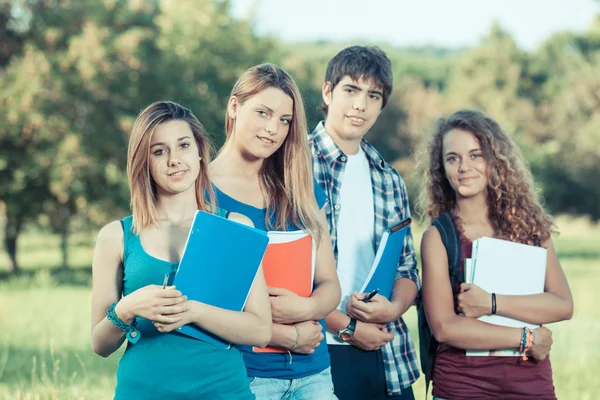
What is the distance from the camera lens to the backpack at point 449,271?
10.5ft

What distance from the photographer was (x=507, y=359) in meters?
3.13

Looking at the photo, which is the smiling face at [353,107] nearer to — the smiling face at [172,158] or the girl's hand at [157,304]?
the smiling face at [172,158]

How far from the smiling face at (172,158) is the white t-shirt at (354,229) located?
41.3 inches

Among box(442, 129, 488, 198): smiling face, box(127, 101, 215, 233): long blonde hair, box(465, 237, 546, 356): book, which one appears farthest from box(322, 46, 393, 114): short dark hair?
box(127, 101, 215, 233): long blonde hair

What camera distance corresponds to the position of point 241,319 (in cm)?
239

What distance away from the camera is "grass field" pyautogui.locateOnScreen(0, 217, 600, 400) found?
201 inches

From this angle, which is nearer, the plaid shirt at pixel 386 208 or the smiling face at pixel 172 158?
the smiling face at pixel 172 158

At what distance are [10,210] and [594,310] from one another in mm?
14810

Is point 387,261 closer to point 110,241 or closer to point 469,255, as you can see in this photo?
point 469,255

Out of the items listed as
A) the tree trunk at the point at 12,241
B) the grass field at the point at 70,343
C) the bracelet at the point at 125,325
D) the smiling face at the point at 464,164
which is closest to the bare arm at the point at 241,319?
the bracelet at the point at 125,325

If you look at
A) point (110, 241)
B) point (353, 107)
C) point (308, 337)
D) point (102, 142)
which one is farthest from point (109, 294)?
point (102, 142)

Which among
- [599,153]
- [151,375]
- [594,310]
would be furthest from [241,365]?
[599,153]

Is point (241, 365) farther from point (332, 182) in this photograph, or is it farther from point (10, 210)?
point (10, 210)

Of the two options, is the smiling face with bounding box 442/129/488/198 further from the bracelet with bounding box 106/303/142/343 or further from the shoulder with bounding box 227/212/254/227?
the bracelet with bounding box 106/303/142/343
